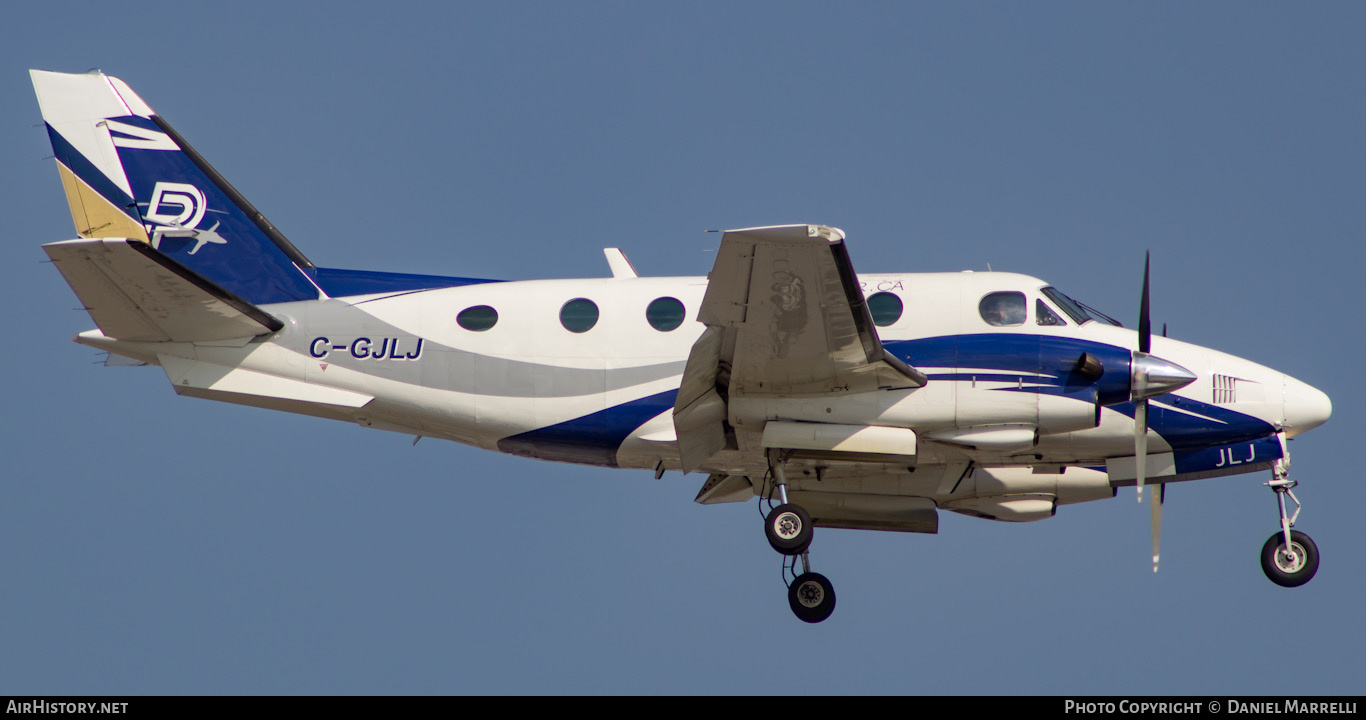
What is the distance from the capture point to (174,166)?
18969mm

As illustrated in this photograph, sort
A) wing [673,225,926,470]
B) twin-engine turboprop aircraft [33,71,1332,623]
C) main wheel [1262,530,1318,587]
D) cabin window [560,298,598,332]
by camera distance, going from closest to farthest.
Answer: wing [673,225,926,470] → twin-engine turboprop aircraft [33,71,1332,623] → main wheel [1262,530,1318,587] → cabin window [560,298,598,332]

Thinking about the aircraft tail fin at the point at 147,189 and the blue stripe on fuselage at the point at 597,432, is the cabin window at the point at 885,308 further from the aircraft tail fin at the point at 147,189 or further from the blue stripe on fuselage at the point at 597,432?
the aircraft tail fin at the point at 147,189

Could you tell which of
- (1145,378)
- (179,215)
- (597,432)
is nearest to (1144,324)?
(1145,378)

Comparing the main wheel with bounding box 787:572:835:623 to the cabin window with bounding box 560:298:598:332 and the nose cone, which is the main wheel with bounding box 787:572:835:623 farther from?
the nose cone

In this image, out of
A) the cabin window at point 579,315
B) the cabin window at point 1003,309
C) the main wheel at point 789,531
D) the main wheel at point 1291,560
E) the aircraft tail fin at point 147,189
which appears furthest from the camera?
the aircraft tail fin at point 147,189

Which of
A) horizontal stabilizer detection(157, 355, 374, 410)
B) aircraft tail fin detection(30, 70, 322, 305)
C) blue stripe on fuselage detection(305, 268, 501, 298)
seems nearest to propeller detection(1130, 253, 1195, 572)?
blue stripe on fuselage detection(305, 268, 501, 298)

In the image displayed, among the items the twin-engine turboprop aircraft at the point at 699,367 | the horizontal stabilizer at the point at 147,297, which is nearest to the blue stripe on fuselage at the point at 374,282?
the twin-engine turboprop aircraft at the point at 699,367

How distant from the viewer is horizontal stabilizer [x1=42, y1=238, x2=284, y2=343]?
15.7 meters

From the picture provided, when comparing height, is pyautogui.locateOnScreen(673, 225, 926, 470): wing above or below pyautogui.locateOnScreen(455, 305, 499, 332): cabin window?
below

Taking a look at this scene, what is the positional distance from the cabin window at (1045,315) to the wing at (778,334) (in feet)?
5.86

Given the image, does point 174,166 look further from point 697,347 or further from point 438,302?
point 697,347

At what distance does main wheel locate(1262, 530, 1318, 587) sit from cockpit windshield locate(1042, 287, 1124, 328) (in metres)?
3.35

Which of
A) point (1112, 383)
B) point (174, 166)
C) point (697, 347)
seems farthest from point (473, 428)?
point (1112, 383)

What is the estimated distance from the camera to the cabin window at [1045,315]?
16605 millimetres
